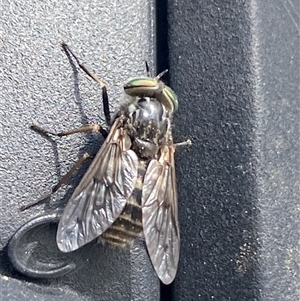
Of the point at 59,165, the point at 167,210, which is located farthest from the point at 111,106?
the point at 167,210

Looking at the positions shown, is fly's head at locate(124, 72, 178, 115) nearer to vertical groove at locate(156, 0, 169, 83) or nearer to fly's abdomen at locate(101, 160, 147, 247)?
vertical groove at locate(156, 0, 169, 83)

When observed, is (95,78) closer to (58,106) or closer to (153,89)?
(58,106)

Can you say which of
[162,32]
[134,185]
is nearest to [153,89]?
[162,32]

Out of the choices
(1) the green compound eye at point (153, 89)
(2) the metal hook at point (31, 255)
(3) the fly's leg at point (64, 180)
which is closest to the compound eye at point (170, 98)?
(1) the green compound eye at point (153, 89)

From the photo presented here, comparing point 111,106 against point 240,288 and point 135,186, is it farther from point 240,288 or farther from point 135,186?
point 240,288

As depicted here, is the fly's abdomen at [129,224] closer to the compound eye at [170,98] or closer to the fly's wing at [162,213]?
Result: the fly's wing at [162,213]
